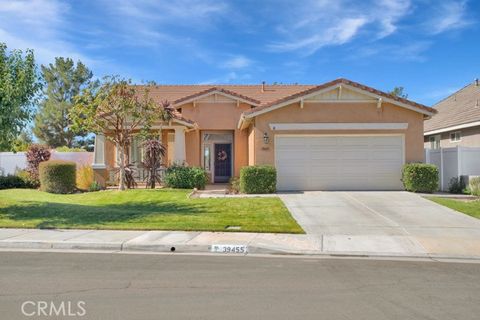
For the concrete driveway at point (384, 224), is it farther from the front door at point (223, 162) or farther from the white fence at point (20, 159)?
the white fence at point (20, 159)

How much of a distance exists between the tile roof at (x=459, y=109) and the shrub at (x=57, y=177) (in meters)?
19.2

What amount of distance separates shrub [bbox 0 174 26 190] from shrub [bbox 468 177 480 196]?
66.1 ft

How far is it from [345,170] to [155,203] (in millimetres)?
7860

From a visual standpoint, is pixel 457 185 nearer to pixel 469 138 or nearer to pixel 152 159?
pixel 469 138

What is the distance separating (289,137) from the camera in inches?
759

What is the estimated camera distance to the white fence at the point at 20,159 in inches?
995

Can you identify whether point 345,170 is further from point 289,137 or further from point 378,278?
point 378,278

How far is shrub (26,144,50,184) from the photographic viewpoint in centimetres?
2324

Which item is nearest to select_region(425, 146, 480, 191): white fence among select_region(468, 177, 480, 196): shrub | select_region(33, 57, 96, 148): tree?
select_region(468, 177, 480, 196): shrub

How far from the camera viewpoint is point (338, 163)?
63.1ft

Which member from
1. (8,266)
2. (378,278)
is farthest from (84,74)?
(378,278)

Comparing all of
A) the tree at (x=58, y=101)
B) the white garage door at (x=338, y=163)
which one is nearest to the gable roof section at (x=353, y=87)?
the white garage door at (x=338, y=163)

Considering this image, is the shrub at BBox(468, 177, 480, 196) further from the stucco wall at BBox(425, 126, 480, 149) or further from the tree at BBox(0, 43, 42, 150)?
the tree at BBox(0, 43, 42, 150)

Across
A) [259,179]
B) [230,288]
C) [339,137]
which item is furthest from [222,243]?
[339,137]
